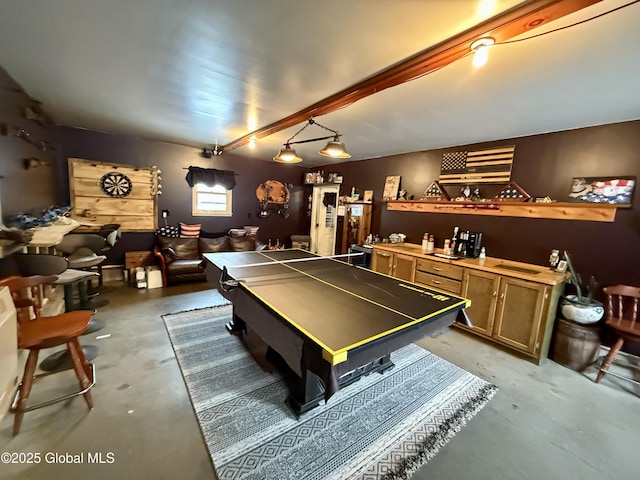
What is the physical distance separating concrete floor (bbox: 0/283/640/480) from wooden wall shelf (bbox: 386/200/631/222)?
1.66 metres

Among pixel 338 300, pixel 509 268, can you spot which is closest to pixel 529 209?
pixel 509 268

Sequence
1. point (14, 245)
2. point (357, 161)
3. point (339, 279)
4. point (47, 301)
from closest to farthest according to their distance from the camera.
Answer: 1. point (14, 245)
2. point (339, 279)
3. point (47, 301)
4. point (357, 161)

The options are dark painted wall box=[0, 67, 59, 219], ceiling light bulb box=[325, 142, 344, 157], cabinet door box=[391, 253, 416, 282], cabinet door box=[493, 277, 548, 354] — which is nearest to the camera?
dark painted wall box=[0, 67, 59, 219]

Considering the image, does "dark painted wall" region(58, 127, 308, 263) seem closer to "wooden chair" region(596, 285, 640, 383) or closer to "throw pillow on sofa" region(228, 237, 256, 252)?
"throw pillow on sofa" region(228, 237, 256, 252)

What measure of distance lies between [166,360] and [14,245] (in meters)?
1.52

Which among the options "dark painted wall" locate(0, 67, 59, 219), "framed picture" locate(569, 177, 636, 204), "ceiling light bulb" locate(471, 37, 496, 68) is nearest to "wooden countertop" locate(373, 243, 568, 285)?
"framed picture" locate(569, 177, 636, 204)

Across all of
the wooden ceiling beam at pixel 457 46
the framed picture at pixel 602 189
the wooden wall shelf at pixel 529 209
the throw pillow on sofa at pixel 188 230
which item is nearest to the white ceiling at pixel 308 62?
the wooden ceiling beam at pixel 457 46

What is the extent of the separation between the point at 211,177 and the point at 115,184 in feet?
5.46

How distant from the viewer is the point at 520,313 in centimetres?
286

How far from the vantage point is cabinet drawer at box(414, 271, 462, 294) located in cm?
338

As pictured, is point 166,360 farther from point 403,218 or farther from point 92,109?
point 403,218

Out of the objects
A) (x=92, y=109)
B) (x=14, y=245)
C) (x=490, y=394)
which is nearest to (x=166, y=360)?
(x=14, y=245)

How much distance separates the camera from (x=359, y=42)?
1.67 metres

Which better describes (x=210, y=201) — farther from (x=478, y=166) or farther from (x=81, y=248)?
(x=478, y=166)
